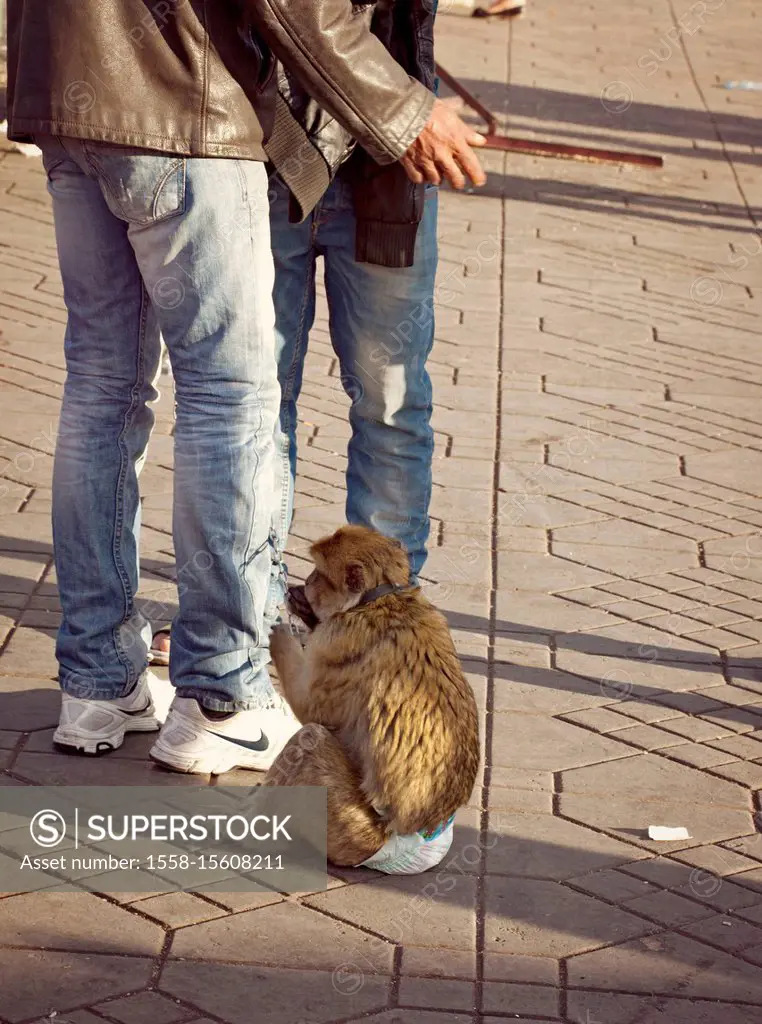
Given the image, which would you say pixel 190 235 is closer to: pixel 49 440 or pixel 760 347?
pixel 49 440

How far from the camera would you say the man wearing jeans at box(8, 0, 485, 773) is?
2955 millimetres

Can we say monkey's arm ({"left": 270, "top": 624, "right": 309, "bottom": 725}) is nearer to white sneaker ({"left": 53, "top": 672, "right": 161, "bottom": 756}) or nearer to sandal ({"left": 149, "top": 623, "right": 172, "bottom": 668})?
white sneaker ({"left": 53, "top": 672, "right": 161, "bottom": 756})

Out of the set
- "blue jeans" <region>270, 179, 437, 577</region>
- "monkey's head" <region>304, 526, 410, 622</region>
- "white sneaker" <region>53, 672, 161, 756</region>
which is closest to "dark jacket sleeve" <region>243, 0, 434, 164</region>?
"blue jeans" <region>270, 179, 437, 577</region>

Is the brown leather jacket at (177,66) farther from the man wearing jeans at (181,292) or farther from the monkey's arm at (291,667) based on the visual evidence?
the monkey's arm at (291,667)

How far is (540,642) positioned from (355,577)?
1.29 metres

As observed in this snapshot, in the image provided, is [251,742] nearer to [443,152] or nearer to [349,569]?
[349,569]

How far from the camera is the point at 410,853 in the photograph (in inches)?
124

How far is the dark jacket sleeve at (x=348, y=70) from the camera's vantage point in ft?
9.63

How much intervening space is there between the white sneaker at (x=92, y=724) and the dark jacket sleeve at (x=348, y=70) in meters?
1.44

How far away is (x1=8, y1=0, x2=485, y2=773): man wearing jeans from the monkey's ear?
255 mm

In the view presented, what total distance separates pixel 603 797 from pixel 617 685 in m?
0.62

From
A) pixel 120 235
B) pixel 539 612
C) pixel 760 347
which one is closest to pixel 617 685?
pixel 539 612

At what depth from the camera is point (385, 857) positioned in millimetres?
3158

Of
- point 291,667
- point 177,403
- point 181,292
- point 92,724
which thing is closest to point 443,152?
point 181,292
